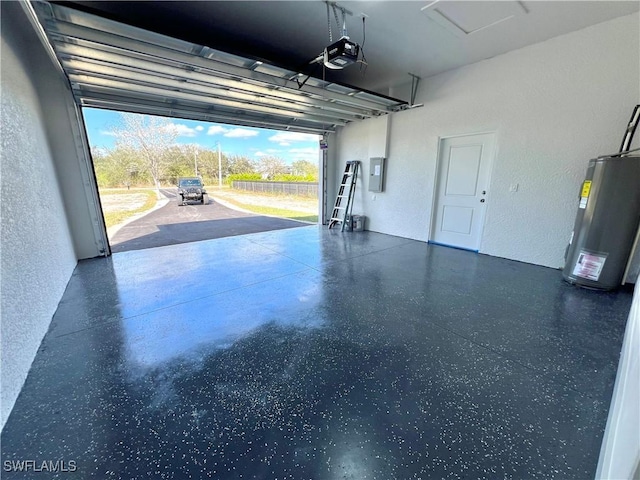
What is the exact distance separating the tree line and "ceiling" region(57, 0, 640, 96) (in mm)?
7545

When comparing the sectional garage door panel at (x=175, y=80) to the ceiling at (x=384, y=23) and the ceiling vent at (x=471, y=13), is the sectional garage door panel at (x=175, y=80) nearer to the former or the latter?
the ceiling at (x=384, y=23)

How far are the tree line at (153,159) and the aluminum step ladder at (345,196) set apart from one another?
5080mm

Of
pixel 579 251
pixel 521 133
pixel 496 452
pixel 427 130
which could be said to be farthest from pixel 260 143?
pixel 496 452

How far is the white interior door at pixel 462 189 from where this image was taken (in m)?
4.44

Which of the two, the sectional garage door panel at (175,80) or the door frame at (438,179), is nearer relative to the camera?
the sectional garage door panel at (175,80)

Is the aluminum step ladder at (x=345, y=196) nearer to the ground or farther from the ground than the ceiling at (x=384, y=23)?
nearer to the ground

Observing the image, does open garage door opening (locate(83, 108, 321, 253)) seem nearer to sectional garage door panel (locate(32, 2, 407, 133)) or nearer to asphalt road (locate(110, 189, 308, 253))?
asphalt road (locate(110, 189, 308, 253))

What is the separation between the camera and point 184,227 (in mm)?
6840

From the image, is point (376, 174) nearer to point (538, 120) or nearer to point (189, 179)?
point (538, 120)

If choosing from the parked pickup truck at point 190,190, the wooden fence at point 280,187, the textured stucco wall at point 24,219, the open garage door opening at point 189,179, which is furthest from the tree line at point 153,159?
the textured stucco wall at point 24,219

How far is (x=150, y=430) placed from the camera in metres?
1.34

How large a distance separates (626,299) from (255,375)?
157 inches
